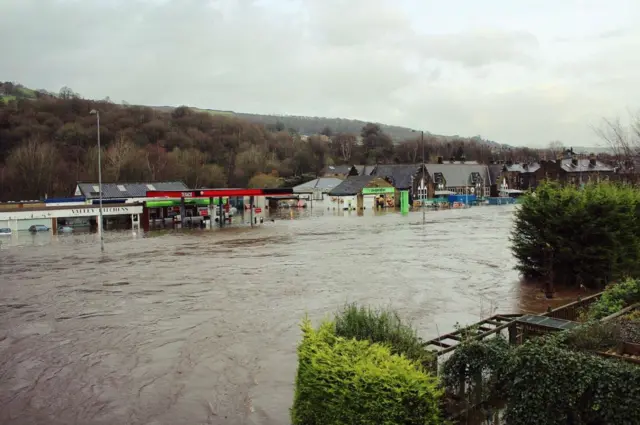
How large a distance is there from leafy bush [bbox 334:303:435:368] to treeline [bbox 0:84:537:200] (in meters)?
78.2

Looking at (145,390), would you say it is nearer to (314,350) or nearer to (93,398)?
(93,398)

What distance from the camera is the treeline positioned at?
78.4 metres

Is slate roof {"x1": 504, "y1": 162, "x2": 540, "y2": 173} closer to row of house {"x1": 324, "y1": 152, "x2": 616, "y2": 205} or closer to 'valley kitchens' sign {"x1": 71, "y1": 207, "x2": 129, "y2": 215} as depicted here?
row of house {"x1": 324, "y1": 152, "x2": 616, "y2": 205}

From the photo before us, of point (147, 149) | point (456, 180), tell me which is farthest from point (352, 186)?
point (147, 149)

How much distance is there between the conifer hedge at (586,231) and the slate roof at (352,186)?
2280 inches

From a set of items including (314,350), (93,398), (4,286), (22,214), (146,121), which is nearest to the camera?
(314,350)

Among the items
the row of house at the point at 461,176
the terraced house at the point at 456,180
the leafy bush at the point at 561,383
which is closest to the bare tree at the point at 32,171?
the row of house at the point at 461,176

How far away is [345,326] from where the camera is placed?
7.65 meters

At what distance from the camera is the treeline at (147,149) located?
78.4 m

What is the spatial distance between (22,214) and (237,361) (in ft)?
141

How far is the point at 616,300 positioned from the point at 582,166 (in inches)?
Answer: 3513

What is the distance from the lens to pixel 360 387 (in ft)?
19.3

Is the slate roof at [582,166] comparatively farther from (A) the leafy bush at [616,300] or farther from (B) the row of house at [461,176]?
(A) the leafy bush at [616,300]

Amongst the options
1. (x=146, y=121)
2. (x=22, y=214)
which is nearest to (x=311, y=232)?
(x=22, y=214)
